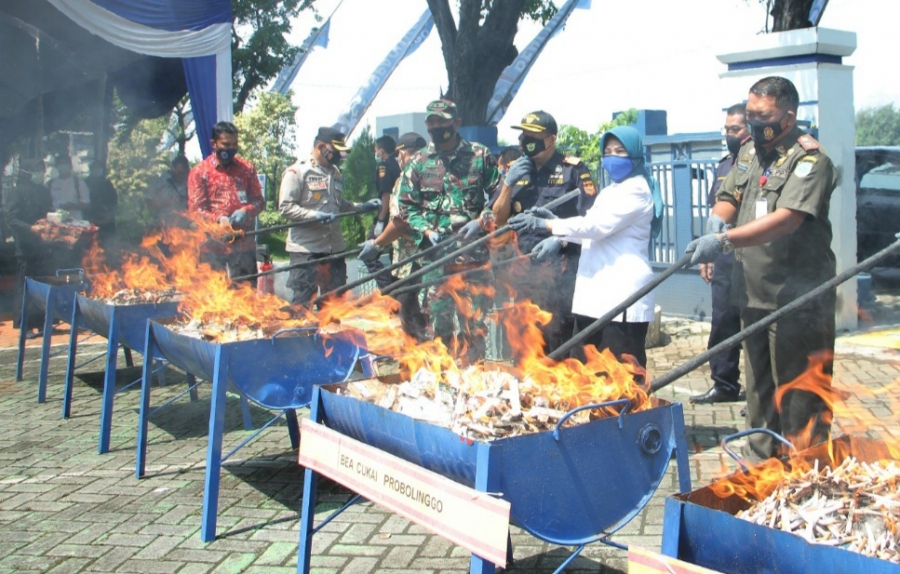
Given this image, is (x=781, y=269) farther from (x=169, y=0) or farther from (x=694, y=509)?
(x=169, y=0)

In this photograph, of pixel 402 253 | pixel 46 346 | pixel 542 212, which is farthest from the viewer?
pixel 46 346

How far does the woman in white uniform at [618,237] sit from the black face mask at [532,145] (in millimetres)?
948

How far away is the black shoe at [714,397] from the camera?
6.54 meters

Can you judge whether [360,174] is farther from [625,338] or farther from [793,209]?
[793,209]

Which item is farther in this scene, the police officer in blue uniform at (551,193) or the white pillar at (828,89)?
the white pillar at (828,89)

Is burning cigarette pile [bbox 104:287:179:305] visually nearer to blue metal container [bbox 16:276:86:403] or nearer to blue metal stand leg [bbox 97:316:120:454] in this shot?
blue metal stand leg [bbox 97:316:120:454]

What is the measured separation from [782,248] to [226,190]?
18.1 feet

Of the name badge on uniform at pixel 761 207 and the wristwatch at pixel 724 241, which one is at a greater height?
the name badge on uniform at pixel 761 207

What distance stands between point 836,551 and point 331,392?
2.12 metres

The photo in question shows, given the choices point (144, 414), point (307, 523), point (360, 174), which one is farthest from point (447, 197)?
point (360, 174)

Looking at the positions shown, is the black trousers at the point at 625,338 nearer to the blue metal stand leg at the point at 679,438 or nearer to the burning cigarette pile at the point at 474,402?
the burning cigarette pile at the point at 474,402

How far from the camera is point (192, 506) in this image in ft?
16.0

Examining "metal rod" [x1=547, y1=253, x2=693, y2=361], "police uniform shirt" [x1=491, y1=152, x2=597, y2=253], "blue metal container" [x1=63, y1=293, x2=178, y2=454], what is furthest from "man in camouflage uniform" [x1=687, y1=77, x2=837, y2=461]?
"blue metal container" [x1=63, y1=293, x2=178, y2=454]

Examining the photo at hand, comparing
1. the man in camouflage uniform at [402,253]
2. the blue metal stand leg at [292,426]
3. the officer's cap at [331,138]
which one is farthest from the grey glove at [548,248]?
the officer's cap at [331,138]
